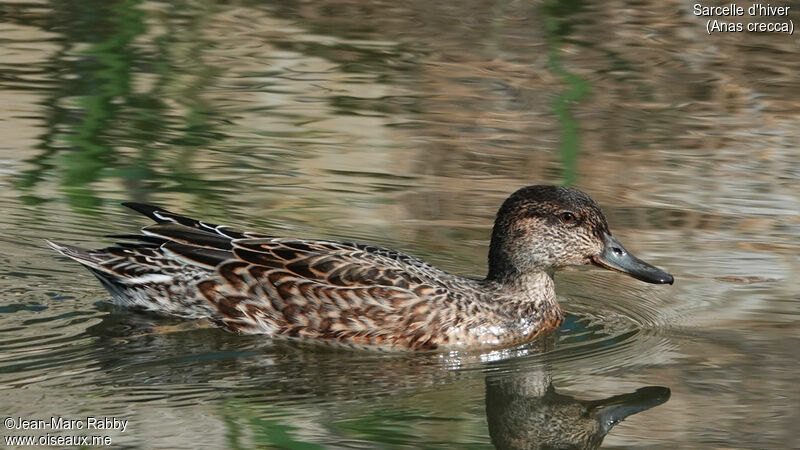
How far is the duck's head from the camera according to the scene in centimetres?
926

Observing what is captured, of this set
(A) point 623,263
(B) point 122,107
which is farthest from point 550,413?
(B) point 122,107

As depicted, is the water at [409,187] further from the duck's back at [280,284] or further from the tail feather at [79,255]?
the tail feather at [79,255]

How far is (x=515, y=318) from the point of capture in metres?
9.27

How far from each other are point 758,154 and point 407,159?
279cm

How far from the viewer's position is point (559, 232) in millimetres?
9258

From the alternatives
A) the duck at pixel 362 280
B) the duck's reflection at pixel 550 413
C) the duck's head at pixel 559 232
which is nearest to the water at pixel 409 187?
the duck's reflection at pixel 550 413

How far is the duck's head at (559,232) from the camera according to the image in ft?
30.4

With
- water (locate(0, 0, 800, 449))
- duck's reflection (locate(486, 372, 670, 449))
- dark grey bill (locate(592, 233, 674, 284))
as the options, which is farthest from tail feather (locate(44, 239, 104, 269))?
dark grey bill (locate(592, 233, 674, 284))

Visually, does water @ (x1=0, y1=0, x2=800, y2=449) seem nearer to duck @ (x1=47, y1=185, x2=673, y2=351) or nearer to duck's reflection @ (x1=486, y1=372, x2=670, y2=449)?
duck's reflection @ (x1=486, y1=372, x2=670, y2=449)

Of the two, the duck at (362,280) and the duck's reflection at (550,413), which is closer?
the duck's reflection at (550,413)

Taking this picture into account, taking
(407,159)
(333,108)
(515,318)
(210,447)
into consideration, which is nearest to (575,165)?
(407,159)

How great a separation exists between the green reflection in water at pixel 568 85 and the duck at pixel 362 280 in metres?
2.49

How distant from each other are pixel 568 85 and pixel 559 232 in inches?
210

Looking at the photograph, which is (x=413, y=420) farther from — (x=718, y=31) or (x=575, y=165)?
(x=718, y=31)
